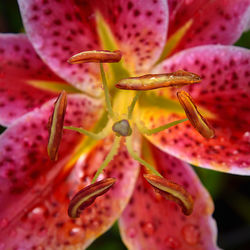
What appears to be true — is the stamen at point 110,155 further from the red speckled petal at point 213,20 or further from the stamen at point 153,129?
the red speckled petal at point 213,20

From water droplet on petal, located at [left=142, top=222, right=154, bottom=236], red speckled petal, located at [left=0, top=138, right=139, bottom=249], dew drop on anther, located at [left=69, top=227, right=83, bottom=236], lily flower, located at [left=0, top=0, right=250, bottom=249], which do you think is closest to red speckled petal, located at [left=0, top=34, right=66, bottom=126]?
lily flower, located at [left=0, top=0, right=250, bottom=249]

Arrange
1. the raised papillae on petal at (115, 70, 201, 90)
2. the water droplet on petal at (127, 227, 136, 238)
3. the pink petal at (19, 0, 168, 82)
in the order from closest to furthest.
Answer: the raised papillae on petal at (115, 70, 201, 90) < the pink petal at (19, 0, 168, 82) < the water droplet on petal at (127, 227, 136, 238)

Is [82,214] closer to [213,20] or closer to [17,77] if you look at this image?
[17,77]

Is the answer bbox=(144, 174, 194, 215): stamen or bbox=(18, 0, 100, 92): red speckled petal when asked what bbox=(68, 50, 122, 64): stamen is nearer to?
bbox=(18, 0, 100, 92): red speckled petal

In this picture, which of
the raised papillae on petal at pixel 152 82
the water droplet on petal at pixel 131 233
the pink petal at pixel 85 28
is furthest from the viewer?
the water droplet on petal at pixel 131 233

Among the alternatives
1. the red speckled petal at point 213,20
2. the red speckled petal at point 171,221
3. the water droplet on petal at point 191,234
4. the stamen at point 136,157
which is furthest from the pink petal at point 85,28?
the water droplet on petal at point 191,234

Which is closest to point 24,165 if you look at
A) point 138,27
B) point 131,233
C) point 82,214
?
point 82,214

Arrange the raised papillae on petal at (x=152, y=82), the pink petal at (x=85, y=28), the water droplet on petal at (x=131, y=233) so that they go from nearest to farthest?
1. the raised papillae on petal at (x=152, y=82)
2. the pink petal at (x=85, y=28)
3. the water droplet on petal at (x=131, y=233)
